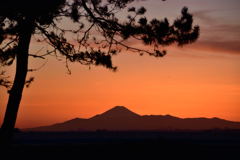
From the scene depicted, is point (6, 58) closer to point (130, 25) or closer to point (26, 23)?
point (26, 23)

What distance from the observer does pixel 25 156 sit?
18.8 metres

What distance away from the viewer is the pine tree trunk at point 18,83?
17.3 m

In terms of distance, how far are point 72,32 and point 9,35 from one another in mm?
2001

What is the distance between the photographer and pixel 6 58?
18.6m

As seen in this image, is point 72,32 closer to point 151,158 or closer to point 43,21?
point 43,21

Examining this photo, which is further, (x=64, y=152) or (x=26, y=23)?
(x=64, y=152)

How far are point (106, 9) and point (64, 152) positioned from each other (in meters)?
5.03

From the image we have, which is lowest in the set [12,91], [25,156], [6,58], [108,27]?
[25,156]

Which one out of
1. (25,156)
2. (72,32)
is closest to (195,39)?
(72,32)

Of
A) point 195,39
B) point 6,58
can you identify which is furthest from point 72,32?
point 195,39

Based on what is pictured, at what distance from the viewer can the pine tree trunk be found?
17312 mm

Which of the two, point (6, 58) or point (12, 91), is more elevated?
point (6, 58)

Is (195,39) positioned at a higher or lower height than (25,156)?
higher

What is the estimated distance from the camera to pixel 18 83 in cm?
1756
